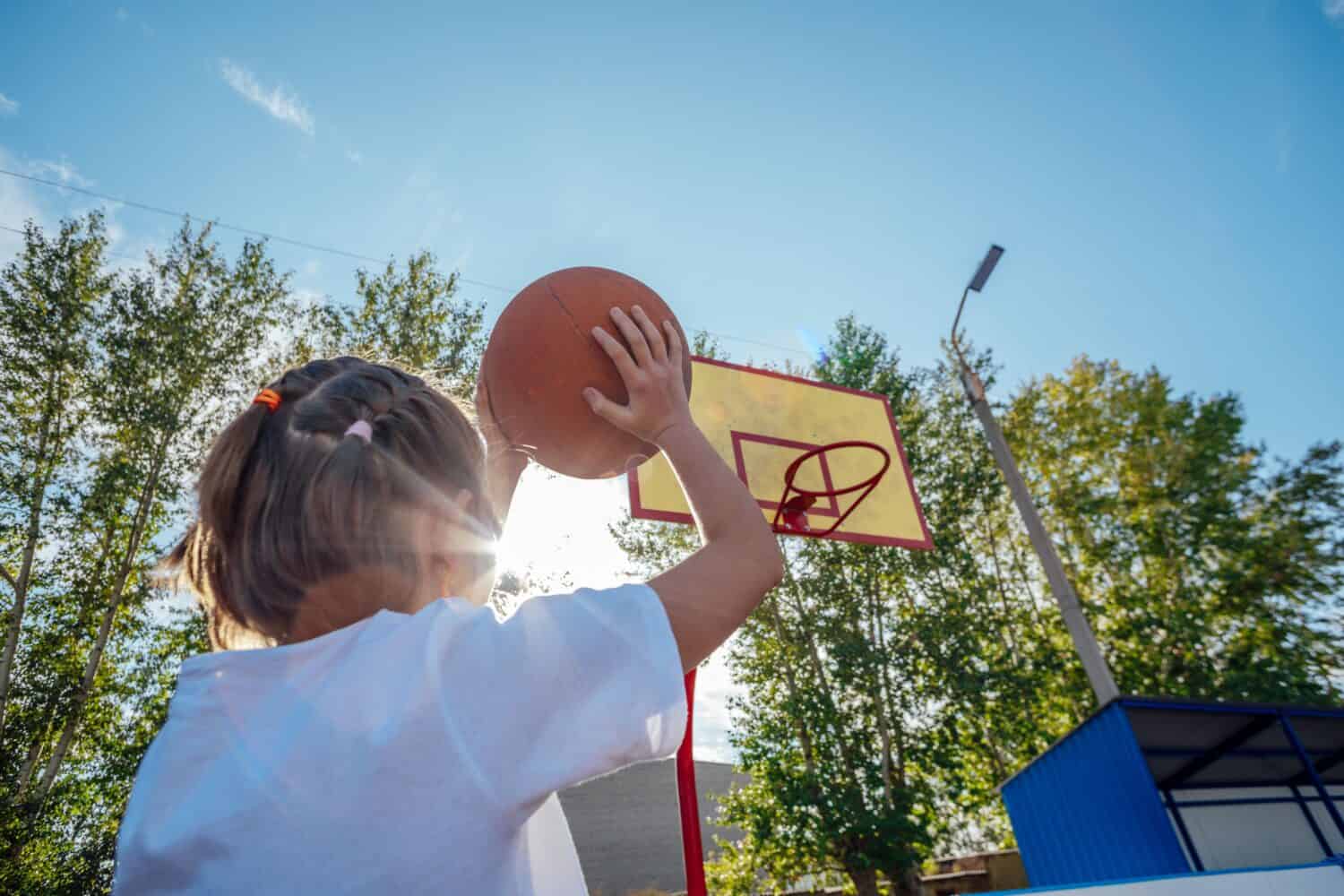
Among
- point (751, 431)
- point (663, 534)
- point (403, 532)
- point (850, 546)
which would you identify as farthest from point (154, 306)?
point (403, 532)

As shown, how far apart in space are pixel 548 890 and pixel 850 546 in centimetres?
1532

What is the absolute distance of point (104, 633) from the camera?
11305 millimetres

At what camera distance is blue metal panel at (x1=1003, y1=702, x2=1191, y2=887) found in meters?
7.86

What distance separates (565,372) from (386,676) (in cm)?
109

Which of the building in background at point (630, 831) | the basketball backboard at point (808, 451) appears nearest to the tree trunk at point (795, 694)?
the building in background at point (630, 831)

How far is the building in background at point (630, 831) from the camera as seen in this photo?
2075cm

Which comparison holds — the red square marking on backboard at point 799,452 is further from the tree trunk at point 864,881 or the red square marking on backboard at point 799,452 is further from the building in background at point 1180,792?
the tree trunk at point 864,881

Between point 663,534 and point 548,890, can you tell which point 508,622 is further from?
point 663,534

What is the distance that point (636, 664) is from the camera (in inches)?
30.7

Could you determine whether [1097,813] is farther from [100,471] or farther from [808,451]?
[100,471]

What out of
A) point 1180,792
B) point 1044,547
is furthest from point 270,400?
point 1180,792

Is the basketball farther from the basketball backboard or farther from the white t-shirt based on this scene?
the basketball backboard

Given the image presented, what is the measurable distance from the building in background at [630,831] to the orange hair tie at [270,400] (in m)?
21.4

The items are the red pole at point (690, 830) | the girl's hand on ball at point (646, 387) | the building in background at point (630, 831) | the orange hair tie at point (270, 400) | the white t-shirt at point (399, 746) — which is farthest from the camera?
the building in background at point (630, 831)
